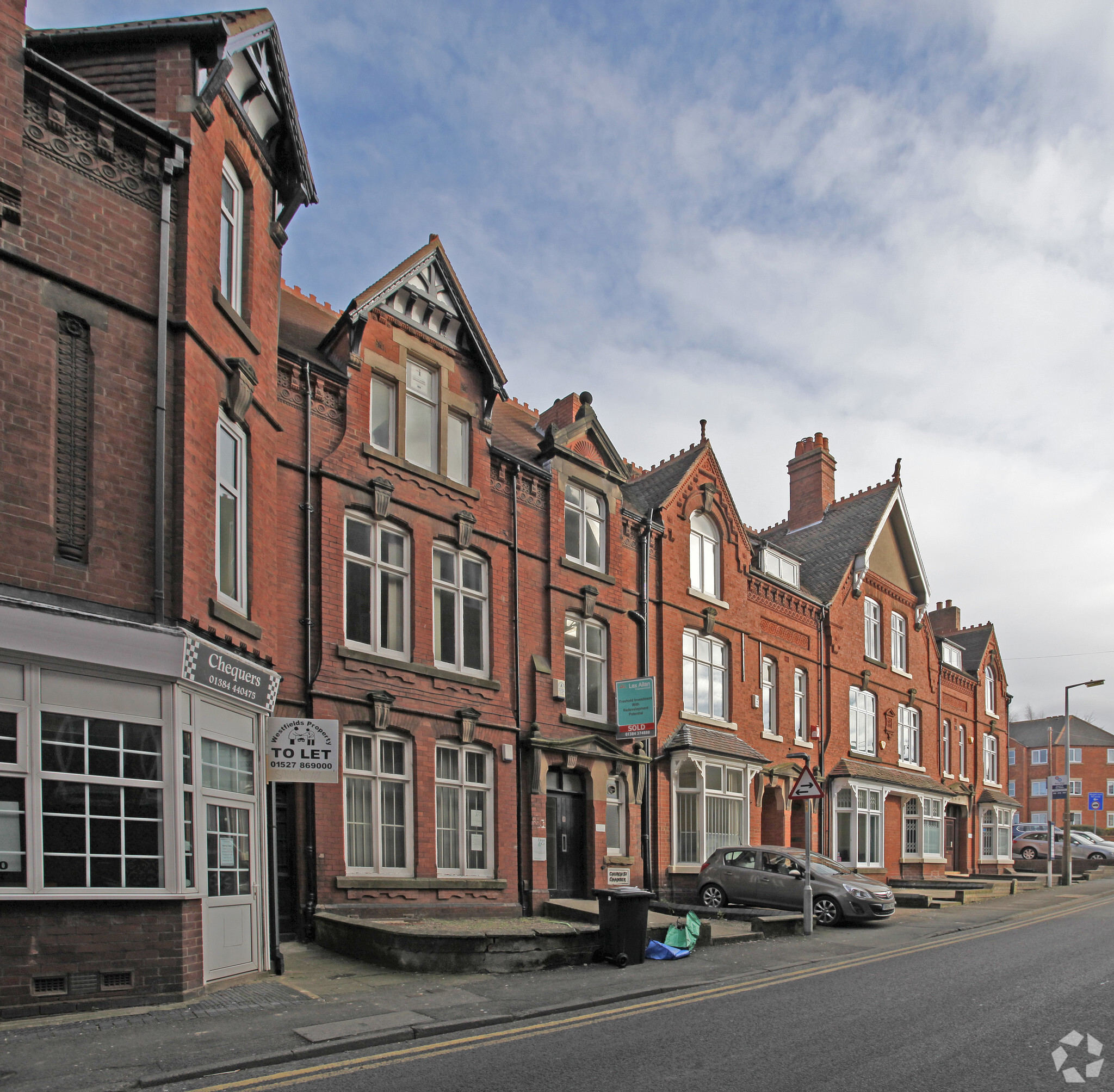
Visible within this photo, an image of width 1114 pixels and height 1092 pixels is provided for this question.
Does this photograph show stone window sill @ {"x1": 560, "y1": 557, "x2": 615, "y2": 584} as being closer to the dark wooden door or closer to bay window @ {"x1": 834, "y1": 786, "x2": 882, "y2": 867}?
the dark wooden door

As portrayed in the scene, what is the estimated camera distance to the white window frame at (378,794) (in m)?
16.0

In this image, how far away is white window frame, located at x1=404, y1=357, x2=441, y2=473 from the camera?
18.2 m

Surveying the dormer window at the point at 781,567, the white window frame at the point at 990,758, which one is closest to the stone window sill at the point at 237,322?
the dormer window at the point at 781,567

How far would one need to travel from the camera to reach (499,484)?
65.6 feet

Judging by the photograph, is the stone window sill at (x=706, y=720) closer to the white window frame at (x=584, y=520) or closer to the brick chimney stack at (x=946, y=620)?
the white window frame at (x=584, y=520)

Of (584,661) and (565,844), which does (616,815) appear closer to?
(565,844)

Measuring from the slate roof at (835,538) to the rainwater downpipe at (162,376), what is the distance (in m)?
22.9

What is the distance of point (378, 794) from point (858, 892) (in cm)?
978

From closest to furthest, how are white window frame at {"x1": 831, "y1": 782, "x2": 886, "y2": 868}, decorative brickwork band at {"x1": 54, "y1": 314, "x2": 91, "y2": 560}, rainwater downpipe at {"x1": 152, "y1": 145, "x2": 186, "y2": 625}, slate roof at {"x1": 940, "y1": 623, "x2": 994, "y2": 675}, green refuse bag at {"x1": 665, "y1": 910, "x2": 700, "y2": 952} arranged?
decorative brickwork band at {"x1": 54, "y1": 314, "x2": 91, "y2": 560} → rainwater downpipe at {"x1": 152, "y1": 145, "x2": 186, "y2": 625} → green refuse bag at {"x1": 665, "y1": 910, "x2": 700, "y2": 952} → white window frame at {"x1": 831, "y1": 782, "x2": 886, "y2": 868} → slate roof at {"x1": 940, "y1": 623, "x2": 994, "y2": 675}

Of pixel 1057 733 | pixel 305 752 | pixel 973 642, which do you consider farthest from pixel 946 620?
pixel 1057 733

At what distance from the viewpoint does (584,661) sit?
21.6 metres

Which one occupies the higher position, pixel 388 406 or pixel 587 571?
pixel 388 406

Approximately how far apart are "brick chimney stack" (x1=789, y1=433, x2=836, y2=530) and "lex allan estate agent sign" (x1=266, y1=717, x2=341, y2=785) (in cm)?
2742

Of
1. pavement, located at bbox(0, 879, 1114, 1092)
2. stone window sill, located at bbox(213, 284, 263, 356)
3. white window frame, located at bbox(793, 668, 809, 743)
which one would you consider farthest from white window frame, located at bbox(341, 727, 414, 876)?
white window frame, located at bbox(793, 668, 809, 743)
